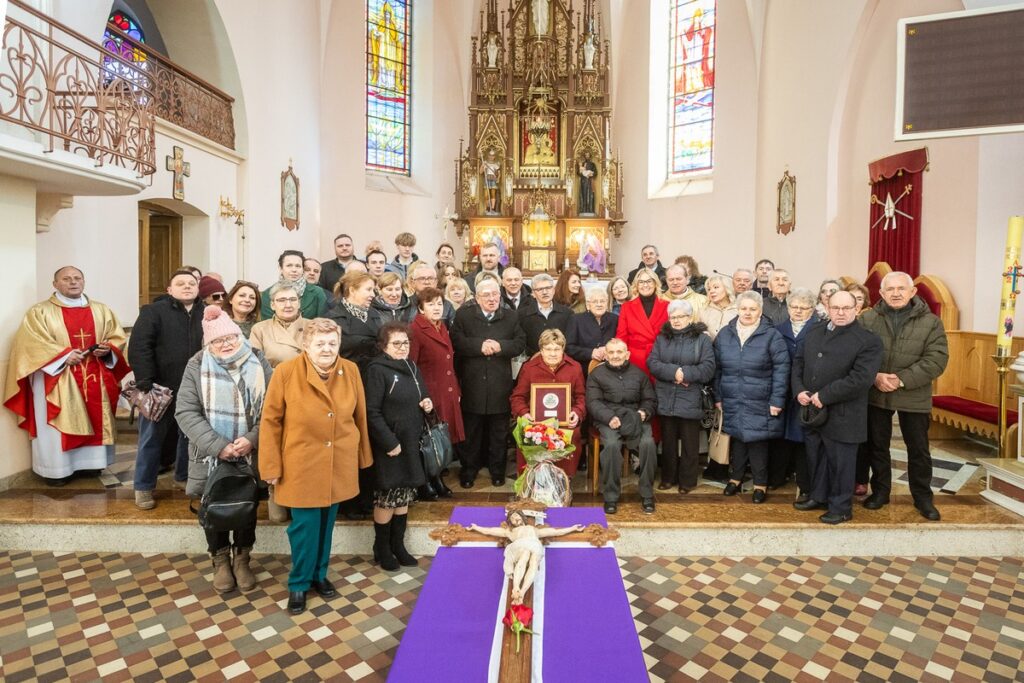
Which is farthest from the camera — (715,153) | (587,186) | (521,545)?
(587,186)

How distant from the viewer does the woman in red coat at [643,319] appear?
454 cm

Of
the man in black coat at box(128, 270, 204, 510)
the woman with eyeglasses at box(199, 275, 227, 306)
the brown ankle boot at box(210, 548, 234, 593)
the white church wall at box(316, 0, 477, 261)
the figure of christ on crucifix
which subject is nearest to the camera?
the figure of christ on crucifix

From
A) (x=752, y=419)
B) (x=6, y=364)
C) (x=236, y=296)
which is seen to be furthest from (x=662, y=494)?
(x=6, y=364)

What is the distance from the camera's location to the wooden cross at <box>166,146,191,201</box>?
666cm

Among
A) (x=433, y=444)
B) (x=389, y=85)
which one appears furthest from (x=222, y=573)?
(x=389, y=85)

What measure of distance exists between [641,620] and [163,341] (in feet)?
11.3

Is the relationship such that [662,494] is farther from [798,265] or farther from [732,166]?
[732,166]

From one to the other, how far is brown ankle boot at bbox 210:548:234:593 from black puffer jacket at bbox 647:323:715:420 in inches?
111

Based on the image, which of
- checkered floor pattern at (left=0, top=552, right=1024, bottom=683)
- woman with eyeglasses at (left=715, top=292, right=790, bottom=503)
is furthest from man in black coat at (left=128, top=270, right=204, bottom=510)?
woman with eyeglasses at (left=715, top=292, right=790, bottom=503)

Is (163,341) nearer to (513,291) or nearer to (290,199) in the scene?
(513,291)

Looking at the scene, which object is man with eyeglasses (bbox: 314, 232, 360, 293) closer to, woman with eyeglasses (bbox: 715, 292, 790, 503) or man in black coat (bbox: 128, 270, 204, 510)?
man in black coat (bbox: 128, 270, 204, 510)

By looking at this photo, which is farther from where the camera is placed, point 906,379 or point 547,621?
point 906,379

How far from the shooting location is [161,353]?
406 centimetres

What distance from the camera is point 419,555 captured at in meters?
3.79
